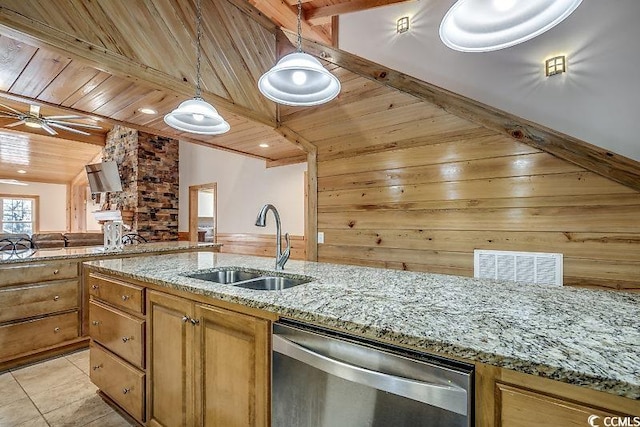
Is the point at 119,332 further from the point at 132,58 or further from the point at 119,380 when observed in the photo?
the point at 132,58

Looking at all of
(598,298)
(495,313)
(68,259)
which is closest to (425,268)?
(598,298)

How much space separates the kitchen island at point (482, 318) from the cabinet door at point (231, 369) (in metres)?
0.09

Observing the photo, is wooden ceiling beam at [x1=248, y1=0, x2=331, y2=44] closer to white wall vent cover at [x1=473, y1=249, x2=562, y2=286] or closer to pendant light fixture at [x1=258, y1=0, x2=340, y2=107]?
pendant light fixture at [x1=258, y1=0, x2=340, y2=107]

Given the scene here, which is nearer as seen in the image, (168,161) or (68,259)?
(68,259)

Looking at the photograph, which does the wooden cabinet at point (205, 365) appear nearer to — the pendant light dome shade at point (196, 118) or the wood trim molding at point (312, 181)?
the pendant light dome shade at point (196, 118)

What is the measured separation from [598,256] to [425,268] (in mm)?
1121

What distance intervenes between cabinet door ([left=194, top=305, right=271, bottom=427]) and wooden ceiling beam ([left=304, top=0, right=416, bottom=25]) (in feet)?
11.2

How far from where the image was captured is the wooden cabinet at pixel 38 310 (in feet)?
8.34

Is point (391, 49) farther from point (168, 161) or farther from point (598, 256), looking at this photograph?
point (168, 161)

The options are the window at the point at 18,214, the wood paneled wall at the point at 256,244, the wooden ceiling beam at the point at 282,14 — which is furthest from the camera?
the window at the point at 18,214

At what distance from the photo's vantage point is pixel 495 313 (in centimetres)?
101

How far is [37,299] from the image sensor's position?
2674 mm

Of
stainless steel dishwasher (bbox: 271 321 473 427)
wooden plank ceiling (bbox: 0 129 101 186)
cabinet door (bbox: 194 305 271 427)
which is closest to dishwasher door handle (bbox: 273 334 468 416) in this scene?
stainless steel dishwasher (bbox: 271 321 473 427)

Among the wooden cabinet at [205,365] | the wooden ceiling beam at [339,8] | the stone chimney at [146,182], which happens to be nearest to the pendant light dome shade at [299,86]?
the wooden cabinet at [205,365]
